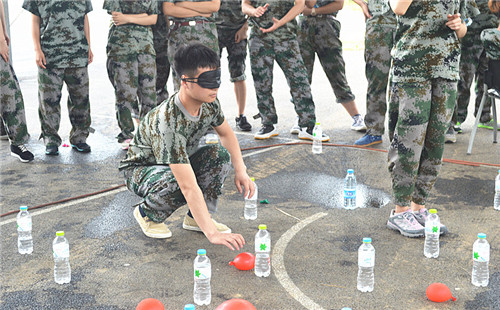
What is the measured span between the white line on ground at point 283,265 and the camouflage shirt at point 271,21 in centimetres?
362

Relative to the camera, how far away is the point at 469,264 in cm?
454

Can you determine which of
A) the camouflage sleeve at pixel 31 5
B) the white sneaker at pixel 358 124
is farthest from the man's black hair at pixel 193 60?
the white sneaker at pixel 358 124

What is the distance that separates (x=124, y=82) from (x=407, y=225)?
4.57m

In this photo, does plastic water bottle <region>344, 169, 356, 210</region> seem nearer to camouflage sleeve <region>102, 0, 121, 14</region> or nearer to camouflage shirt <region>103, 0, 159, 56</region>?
camouflage shirt <region>103, 0, 159, 56</region>

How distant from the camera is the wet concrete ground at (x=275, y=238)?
4102 mm

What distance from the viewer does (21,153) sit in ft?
25.7

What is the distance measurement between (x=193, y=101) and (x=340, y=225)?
1.87 m

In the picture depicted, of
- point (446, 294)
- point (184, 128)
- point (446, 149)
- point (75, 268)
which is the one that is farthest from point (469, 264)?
point (446, 149)

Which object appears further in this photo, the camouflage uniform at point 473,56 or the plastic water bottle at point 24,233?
the camouflage uniform at point 473,56

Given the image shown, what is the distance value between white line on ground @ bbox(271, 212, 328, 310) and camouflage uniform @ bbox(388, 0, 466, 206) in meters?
0.91

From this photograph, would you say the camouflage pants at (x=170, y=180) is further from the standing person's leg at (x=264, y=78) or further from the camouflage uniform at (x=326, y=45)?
the camouflage uniform at (x=326, y=45)

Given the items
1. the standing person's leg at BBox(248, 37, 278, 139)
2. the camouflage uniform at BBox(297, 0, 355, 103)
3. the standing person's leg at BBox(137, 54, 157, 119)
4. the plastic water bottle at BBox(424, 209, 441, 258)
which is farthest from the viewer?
the camouflage uniform at BBox(297, 0, 355, 103)

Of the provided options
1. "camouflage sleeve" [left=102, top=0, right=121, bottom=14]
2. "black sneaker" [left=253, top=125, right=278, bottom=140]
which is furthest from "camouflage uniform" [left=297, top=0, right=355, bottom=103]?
"camouflage sleeve" [left=102, top=0, right=121, bottom=14]

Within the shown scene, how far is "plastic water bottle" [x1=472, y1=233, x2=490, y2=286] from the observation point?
4.20m
